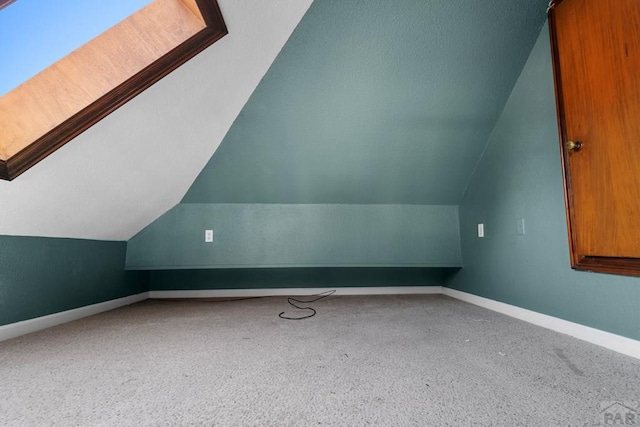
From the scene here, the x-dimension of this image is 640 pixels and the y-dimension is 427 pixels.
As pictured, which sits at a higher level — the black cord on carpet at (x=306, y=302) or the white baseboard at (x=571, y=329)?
the white baseboard at (x=571, y=329)

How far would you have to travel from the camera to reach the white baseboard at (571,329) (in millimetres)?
1146

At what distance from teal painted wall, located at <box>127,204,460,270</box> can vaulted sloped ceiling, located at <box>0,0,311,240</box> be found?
54 cm

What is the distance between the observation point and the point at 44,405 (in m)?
0.79

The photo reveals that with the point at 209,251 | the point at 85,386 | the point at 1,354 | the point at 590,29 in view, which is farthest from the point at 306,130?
the point at 1,354

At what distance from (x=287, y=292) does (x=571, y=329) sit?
2.01m

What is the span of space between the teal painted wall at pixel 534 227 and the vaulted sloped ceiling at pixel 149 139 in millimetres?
1389

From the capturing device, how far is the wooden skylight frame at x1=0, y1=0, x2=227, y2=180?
3.65 ft

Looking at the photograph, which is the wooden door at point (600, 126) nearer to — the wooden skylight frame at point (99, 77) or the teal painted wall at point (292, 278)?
the teal painted wall at point (292, 278)

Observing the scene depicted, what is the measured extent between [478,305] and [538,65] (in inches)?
62.5

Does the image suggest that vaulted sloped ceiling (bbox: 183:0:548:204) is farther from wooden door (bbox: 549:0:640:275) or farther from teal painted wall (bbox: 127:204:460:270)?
wooden door (bbox: 549:0:640:275)

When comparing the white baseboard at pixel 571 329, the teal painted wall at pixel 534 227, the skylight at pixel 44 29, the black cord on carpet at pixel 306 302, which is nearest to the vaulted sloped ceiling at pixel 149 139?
the skylight at pixel 44 29

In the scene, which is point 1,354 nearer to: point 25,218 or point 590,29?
point 25,218

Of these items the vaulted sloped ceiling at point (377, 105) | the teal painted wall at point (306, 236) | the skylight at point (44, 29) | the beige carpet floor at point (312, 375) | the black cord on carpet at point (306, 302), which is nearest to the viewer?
the beige carpet floor at point (312, 375)

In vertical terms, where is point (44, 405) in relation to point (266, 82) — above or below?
below
